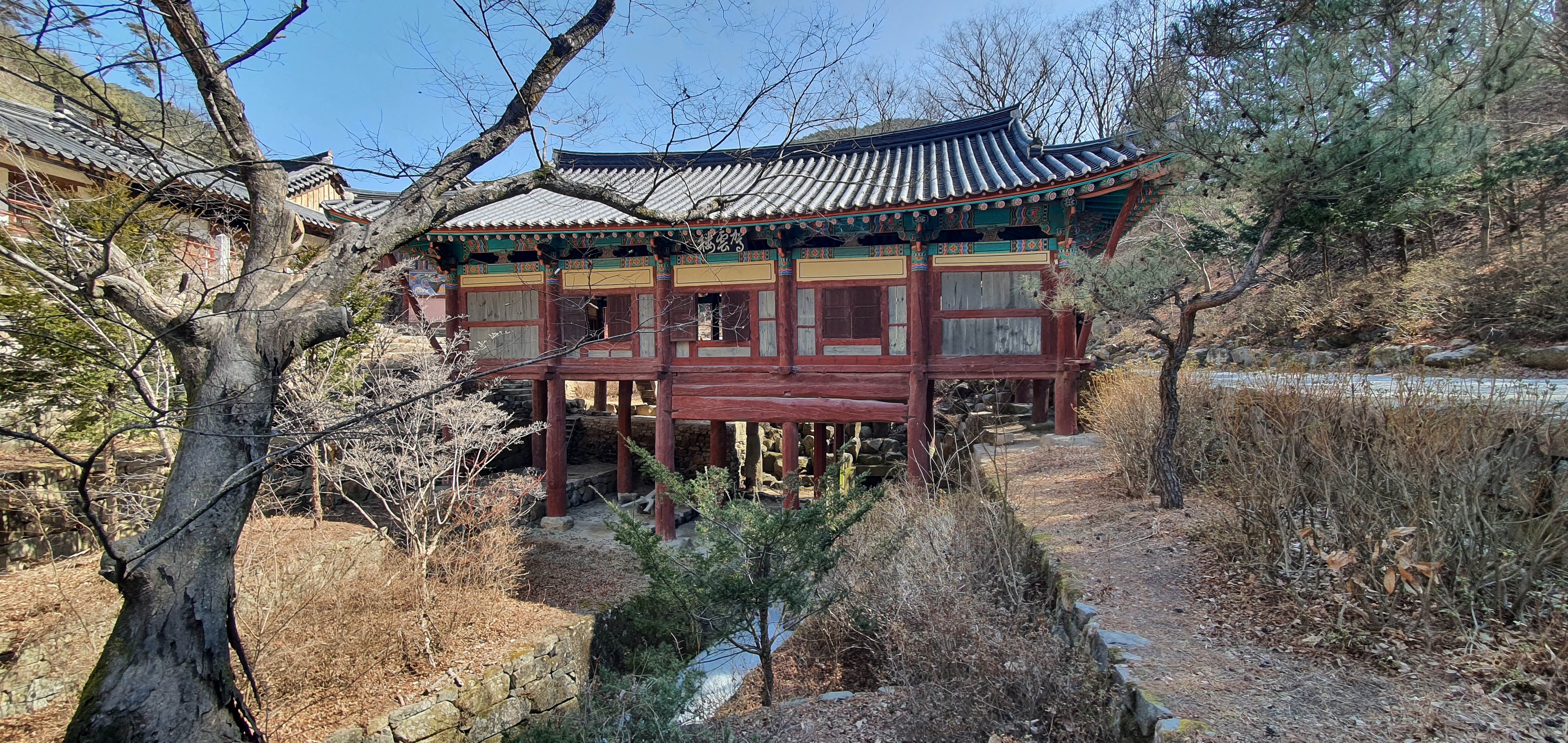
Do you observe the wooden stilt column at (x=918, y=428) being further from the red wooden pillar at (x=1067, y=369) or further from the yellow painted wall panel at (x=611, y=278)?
the yellow painted wall panel at (x=611, y=278)

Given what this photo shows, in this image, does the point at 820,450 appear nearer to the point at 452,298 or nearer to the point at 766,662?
the point at 452,298

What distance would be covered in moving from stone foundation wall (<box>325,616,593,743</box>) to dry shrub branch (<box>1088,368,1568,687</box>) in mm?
4891

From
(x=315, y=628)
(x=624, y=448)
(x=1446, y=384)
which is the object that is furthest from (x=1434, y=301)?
(x=315, y=628)

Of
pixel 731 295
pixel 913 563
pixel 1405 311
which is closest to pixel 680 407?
pixel 731 295

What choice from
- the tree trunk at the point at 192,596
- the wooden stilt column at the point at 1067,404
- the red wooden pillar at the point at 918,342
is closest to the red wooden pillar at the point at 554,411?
the red wooden pillar at the point at 918,342

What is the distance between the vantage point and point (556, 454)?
1028cm

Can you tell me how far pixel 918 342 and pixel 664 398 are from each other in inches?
147

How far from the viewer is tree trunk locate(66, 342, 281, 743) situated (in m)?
2.65

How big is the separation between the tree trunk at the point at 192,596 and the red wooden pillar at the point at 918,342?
6.67 meters

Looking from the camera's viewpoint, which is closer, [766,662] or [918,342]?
[766,662]

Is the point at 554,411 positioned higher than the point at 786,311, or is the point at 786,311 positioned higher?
the point at 786,311

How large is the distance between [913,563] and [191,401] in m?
4.52

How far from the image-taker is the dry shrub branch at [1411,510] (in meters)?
2.98

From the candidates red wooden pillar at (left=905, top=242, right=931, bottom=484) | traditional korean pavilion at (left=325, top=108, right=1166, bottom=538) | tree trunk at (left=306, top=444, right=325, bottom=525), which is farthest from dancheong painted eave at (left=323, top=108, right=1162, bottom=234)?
tree trunk at (left=306, top=444, right=325, bottom=525)
